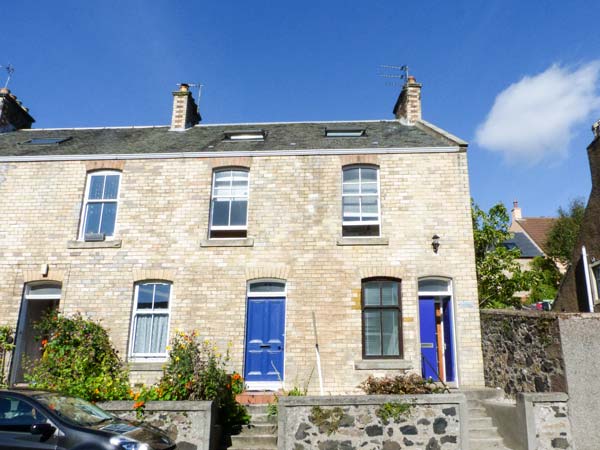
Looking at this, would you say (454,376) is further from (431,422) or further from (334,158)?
(334,158)

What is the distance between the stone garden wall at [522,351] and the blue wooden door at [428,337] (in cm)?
116

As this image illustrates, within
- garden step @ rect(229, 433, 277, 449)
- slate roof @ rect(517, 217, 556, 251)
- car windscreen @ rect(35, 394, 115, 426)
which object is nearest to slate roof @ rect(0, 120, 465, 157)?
garden step @ rect(229, 433, 277, 449)

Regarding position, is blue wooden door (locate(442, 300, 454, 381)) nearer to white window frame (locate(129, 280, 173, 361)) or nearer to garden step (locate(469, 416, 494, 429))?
garden step (locate(469, 416, 494, 429))

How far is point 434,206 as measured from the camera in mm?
11906

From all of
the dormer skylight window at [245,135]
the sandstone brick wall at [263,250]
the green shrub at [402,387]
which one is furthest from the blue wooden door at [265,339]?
the dormer skylight window at [245,135]

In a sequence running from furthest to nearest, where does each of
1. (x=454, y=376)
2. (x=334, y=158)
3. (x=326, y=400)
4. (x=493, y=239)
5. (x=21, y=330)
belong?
(x=493, y=239), (x=334, y=158), (x=21, y=330), (x=454, y=376), (x=326, y=400)

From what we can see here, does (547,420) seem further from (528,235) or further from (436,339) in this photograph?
(528,235)

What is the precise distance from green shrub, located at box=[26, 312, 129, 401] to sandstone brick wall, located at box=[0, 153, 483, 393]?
1.55 ft

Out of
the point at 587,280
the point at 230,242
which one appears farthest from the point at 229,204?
the point at 587,280

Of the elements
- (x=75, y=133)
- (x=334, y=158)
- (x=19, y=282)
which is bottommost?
(x=19, y=282)

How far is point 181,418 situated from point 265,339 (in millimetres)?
3754

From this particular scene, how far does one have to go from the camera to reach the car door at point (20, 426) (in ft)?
19.4

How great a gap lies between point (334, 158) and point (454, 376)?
635 cm

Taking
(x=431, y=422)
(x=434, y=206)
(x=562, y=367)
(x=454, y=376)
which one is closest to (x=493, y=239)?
(x=434, y=206)
